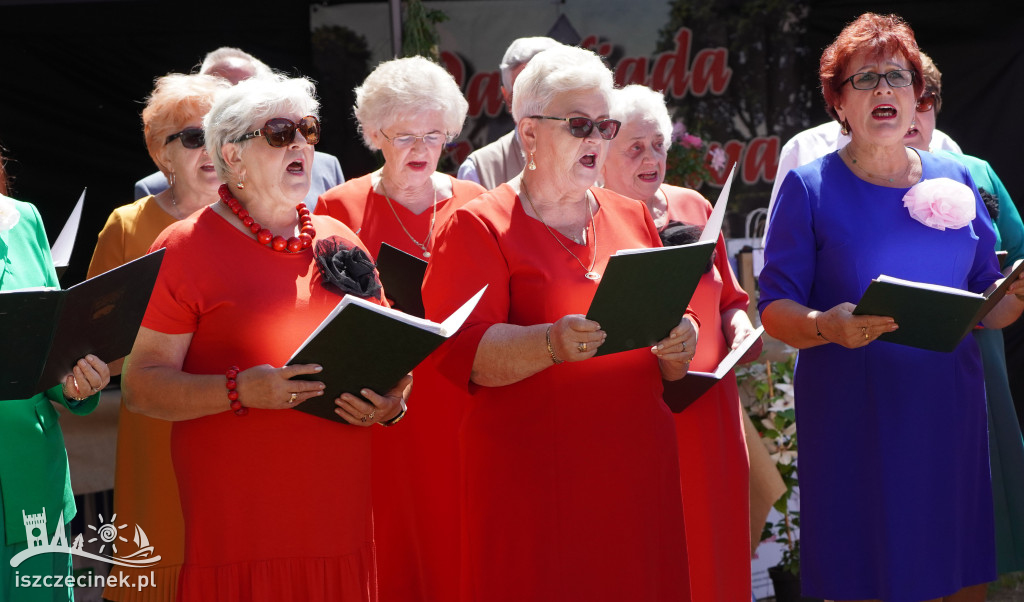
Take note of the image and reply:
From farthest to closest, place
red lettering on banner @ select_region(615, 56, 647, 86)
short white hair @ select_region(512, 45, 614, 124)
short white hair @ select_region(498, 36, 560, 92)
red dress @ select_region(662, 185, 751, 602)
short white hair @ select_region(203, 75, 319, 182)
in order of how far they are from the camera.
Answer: red lettering on banner @ select_region(615, 56, 647, 86)
short white hair @ select_region(498, 36, 560, 92)
red dress @ select_region(662, 185, 751, 602)
short white hair @ select_region(512, 45, 614, 124)
short white hair @ select_region(203, 75, 319, 182)

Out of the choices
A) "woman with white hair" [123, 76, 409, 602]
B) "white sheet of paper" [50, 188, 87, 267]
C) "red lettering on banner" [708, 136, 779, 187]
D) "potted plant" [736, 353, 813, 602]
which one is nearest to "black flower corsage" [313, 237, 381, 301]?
"woman with white hair" [123, 76, 409, 602]

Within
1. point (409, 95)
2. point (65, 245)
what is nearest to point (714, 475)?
point (409, 95)

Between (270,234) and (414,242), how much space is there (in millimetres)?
1270

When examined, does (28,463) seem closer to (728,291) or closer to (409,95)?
(409,95)

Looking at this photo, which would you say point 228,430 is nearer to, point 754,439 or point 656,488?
point 656,488

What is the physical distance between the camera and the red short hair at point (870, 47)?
12.2 feet

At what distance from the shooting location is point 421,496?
4.04 m

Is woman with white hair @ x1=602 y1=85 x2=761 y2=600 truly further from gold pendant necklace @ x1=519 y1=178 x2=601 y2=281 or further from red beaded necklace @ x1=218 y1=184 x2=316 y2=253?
red beaded necklace @ x1=218 y1=184 x2=316 y2=253

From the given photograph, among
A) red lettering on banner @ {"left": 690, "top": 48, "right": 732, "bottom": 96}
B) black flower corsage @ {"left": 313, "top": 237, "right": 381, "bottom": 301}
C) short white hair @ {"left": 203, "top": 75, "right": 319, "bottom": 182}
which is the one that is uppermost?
red lettering on banner @ {"left": 690, "top": 48, "right": 732, "bottom": 96}

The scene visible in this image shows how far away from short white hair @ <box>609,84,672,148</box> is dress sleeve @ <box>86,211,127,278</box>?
75.2 inches

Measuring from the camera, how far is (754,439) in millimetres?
5219

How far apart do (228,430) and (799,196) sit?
6.53 feet

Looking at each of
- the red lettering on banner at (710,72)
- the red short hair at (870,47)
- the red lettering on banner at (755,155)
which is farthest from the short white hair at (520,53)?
the red lettering on banner at (755,155)

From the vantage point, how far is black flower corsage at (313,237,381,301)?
298cm
